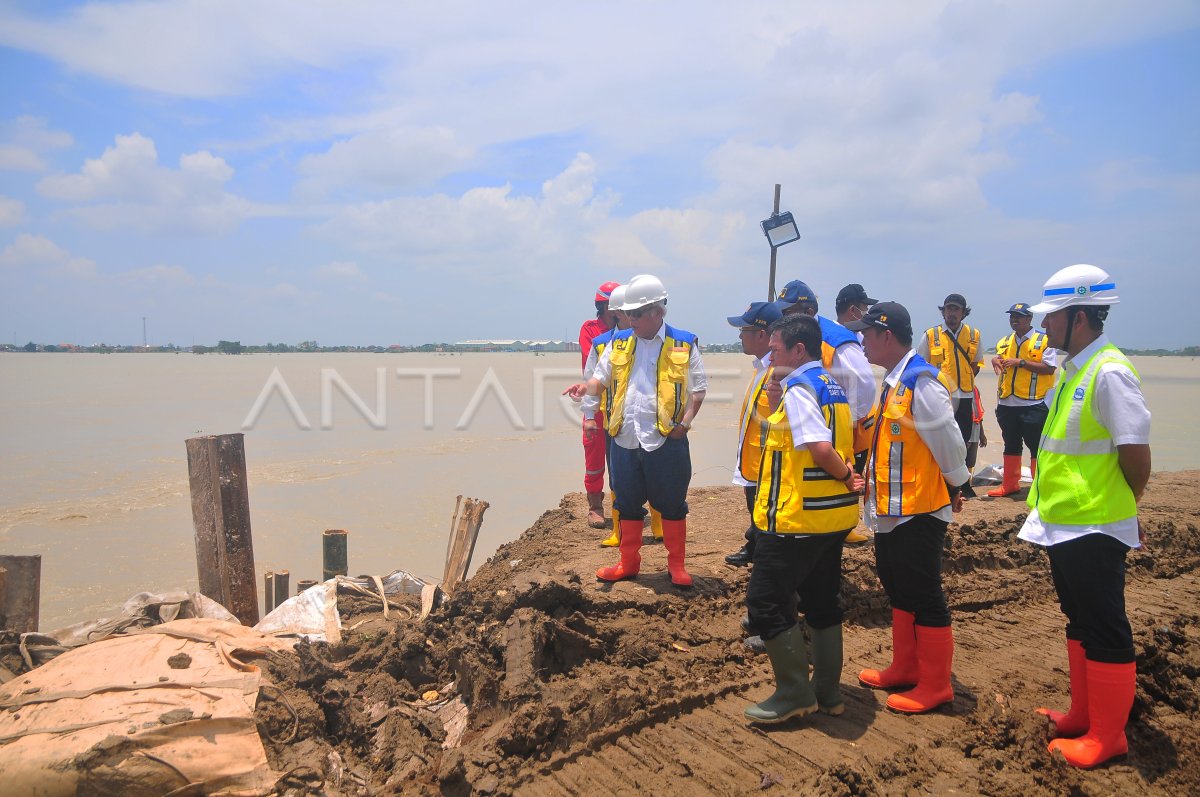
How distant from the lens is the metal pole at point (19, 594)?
5320 mm

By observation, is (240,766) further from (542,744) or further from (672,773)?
(672,773)

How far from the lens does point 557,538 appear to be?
7395 mm

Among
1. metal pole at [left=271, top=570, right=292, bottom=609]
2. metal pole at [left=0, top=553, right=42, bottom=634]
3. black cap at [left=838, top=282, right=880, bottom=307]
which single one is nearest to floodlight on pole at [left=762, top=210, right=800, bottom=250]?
black cap at [left=838, top=282, right=880, bottom=307]

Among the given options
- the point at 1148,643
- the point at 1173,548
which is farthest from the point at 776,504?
the point at 1173,548

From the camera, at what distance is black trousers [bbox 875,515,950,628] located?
3.74 metres

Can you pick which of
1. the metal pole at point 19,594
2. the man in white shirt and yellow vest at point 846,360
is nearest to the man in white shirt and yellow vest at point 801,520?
the man in white shirt and yellow vest at point 846,360

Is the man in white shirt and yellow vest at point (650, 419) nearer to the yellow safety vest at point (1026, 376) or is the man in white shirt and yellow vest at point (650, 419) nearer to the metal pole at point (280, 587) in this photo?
the metal pole at point (280, 587)

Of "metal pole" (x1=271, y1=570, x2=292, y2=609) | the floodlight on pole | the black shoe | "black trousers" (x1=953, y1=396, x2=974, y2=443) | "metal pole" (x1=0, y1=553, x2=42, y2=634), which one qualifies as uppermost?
the floodlight on pole

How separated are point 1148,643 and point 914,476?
192cm

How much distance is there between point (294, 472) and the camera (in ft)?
43.7

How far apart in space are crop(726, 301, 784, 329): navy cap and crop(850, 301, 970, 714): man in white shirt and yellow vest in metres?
1.21

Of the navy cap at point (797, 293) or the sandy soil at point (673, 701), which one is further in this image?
the navy cap at point (797, 293)

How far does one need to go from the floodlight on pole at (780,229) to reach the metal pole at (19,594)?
6.84 meters

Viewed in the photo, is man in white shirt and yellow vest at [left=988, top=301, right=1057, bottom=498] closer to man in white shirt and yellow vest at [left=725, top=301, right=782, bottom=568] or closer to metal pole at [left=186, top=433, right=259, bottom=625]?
man in white shirt and yellow vest at [left=725, top=301, right=782, bottom=568]
